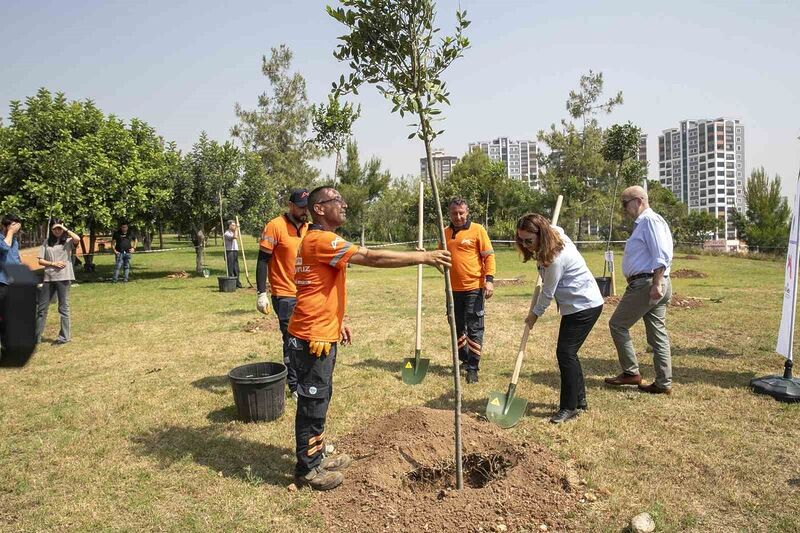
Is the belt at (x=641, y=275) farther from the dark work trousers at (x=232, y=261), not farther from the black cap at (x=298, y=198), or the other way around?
the dark work trousers at (x=232, y=261)

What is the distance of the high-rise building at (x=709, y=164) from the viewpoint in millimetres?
101750

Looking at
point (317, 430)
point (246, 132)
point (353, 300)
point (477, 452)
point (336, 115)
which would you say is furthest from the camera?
point (246, 132)

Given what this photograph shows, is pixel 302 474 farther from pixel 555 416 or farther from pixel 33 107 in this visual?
pixel 33 107

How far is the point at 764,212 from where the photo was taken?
36250 mm

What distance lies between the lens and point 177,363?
7965 mm

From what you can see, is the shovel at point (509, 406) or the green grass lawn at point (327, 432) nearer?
the green grass lawn at point (327, 432)

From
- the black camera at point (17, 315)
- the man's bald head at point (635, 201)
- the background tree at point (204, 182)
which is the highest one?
the background tree at point (204, 182)

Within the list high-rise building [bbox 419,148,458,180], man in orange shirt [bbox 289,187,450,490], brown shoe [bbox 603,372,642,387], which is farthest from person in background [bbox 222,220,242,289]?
man in orange shirt [bbox 289,187,450,490]

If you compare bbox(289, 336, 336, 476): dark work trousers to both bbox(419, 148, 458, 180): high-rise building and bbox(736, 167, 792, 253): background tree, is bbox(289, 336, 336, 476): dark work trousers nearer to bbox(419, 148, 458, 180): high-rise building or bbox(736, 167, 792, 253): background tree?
bbox(419, 148, 458, 180): high-rise building

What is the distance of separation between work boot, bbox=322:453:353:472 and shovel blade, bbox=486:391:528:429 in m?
1.43

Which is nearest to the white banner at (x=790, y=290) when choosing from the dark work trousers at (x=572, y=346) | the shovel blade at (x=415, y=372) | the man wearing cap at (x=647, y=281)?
the man wearing cap at (x=647, y=281)

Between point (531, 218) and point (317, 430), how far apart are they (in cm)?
268

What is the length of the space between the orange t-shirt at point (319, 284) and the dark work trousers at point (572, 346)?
7.69 ft

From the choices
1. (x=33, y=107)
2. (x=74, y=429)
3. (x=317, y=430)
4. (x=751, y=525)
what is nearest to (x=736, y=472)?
(x=751, y=525)
